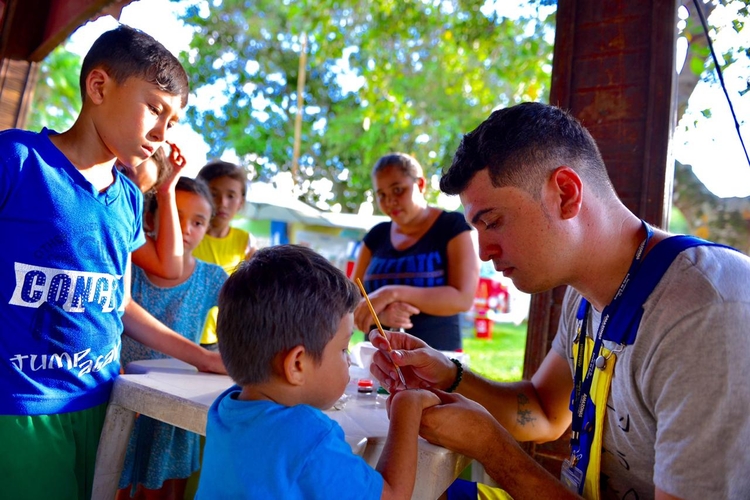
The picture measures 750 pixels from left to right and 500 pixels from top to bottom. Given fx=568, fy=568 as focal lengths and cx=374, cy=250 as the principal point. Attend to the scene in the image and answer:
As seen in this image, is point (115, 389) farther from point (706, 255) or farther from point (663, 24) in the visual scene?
point (663, 24)

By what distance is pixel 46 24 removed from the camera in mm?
3736

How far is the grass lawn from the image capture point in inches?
311

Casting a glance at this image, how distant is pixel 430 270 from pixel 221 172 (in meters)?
1.42

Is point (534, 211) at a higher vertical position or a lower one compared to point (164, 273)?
higher

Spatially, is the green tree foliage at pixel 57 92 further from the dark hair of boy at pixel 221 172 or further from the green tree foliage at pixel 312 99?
the dark hair of boy at pixel 221 172

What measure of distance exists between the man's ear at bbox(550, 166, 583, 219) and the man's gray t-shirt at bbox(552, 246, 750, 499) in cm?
26

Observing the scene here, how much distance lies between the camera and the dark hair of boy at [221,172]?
11.1 feet

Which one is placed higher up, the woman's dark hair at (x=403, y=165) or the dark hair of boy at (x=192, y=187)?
the woman's dark hair at (x=403, y=165)

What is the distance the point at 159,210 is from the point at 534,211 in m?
1.45

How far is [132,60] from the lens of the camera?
5.38 ft

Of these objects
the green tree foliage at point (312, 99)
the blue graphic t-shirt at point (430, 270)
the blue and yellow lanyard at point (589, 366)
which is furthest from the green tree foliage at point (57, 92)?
the blue and yellow lanyard at point (589, 366)

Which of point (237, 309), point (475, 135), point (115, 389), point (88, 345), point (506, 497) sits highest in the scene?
point (475, 135)

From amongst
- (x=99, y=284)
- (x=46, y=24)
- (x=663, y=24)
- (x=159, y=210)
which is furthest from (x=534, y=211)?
(x=46, y=24)

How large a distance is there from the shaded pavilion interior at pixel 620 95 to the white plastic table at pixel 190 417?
111cm
